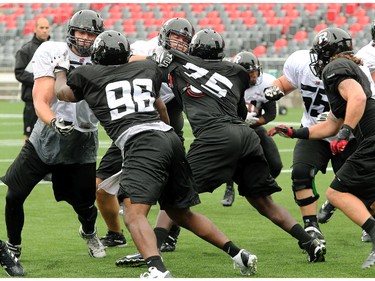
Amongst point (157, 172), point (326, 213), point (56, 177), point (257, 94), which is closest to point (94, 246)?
point (56, 177)

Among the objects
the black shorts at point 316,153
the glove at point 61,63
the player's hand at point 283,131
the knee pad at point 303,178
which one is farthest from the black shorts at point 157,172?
the black shorts at point 316,153

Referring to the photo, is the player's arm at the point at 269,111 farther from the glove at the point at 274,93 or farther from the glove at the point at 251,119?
the glove at the point at 274,93

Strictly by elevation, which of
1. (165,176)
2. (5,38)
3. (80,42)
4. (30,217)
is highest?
(80,42)

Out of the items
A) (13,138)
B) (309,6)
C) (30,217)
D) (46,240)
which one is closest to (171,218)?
(46,240)

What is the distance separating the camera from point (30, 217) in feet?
26.7

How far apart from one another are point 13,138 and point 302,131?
10209mm

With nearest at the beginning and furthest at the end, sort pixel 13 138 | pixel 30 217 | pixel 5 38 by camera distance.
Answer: pixel 30 217, pixel 13 138, pixel 5 38

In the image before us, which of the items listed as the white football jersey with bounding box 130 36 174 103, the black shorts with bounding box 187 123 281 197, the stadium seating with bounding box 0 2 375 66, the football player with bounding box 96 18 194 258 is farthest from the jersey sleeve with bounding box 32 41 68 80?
the stadium seating with bounding box 0 2 375 66

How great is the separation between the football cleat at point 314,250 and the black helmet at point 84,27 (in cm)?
196

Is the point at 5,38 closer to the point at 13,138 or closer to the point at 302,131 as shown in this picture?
the point at 13,138

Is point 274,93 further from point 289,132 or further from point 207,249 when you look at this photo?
point 207,249

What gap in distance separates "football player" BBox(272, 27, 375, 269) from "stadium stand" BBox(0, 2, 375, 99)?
55.4 feet

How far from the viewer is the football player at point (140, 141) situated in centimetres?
522

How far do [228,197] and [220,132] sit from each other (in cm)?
324
